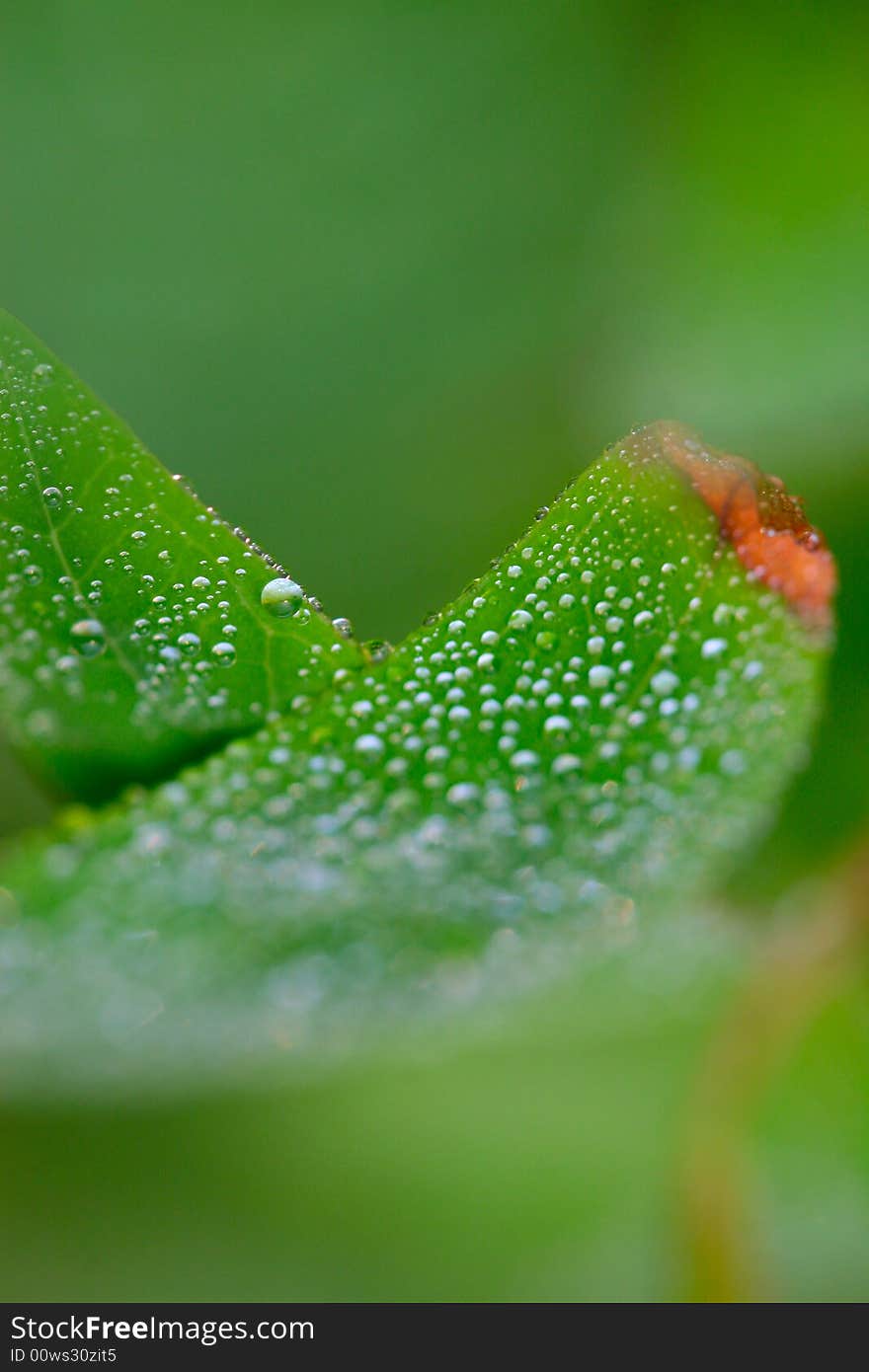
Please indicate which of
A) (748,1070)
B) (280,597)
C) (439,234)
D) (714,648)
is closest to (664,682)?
(714,648)

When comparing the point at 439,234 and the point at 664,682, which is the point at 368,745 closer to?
the point at 664,682

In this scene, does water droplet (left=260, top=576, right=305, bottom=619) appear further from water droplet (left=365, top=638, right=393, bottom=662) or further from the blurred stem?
the blurred stem

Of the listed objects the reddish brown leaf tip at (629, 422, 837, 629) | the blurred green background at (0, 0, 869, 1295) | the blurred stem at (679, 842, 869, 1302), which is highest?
the blurred green background at (0, 0, 869, 1295)

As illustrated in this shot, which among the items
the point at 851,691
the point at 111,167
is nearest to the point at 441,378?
the point at 111,167

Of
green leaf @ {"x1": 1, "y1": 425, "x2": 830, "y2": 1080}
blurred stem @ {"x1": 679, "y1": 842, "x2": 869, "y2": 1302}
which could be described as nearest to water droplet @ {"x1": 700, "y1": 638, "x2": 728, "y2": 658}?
green leaf @ {"x1": 1, "y1": 425, "x2": 830, "y2": 1080}

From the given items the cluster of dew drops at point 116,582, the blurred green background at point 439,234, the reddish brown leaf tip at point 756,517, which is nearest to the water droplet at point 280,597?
the cluster of dew drops at point 116,582

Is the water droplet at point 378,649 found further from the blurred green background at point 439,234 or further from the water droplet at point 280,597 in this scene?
the blurred green background at point 439,234

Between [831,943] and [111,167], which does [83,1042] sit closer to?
[831,943]
